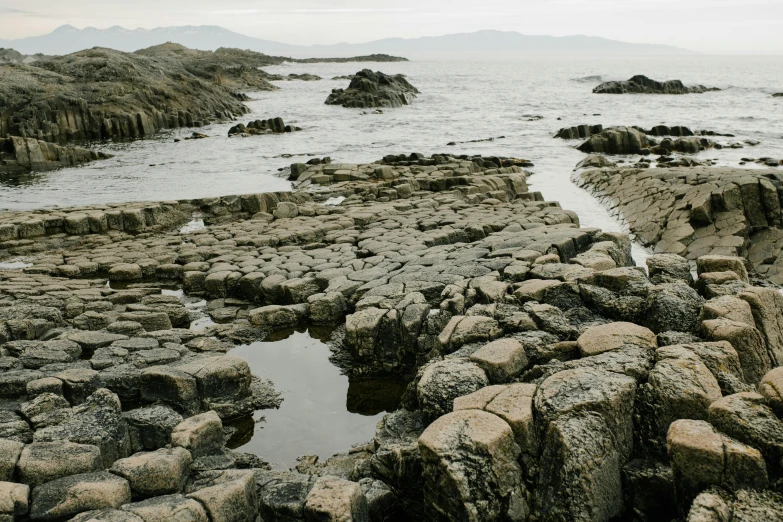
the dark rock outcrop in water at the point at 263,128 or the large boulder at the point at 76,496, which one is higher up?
the dark rock outcrop in water at the point at 263,128

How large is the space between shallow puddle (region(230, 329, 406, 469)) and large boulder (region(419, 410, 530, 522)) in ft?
5.72

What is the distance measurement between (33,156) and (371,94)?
32694 millimetres

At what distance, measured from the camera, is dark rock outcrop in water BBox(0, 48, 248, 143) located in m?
29.8

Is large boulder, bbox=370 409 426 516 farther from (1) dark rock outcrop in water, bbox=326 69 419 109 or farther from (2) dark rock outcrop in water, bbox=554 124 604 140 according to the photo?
(1) dark rock outcrop in water, bbox=326 69 419 109

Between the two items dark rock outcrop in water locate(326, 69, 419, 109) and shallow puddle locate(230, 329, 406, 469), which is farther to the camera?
dark rock outcrop in water locate(326, 69, 419, 109)

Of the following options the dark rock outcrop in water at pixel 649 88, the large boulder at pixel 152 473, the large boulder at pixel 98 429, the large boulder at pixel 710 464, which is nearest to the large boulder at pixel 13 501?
the large boulder at pixel 152 473

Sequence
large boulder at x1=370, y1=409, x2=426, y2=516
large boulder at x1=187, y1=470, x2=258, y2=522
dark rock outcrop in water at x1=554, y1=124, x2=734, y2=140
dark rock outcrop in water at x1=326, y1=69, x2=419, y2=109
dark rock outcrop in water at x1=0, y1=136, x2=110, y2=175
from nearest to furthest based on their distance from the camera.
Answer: large boulder at x1=187, y1=470, x2=258, y2=522
large boulder at x1=370, y1=409, x2=426, y2=516
dark rock outcrop in water at x1=0, y1=136, x2=110, y2=175
dark rock outcrop in water at x1=554, y1=124, x2=734, y2=140
dark rock outcrop in water at x1=326, y1=69, x2=419, y2=109

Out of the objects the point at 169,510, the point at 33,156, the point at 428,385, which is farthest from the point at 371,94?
the point at 169,510

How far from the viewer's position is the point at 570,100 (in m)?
58.3

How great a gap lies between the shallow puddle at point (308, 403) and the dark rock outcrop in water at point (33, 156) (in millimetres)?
18784

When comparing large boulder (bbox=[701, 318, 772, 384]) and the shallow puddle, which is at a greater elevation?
large boulder (bbox=[701, 318, 772, 384])

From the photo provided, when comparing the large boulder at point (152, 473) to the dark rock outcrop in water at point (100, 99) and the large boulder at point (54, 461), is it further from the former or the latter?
the dark rock outcrop in water at point (100, 99)

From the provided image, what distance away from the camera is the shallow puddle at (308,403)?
530cm

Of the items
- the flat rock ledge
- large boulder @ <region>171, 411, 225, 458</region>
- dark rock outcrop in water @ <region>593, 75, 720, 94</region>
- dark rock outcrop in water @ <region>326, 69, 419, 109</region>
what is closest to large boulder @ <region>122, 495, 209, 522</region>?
the flat rock ledge
